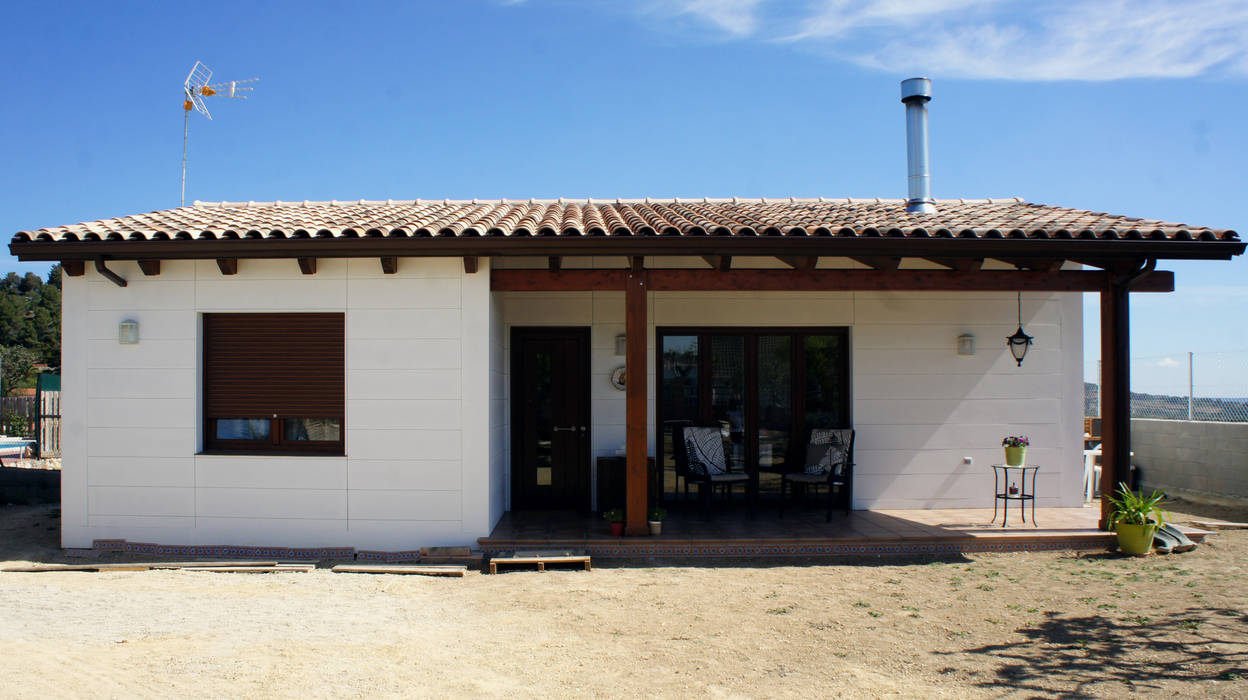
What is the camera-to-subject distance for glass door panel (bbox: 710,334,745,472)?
834cm

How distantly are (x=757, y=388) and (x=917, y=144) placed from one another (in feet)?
12.1

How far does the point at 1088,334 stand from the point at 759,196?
13.8ft

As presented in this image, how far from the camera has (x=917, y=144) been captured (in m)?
9.14

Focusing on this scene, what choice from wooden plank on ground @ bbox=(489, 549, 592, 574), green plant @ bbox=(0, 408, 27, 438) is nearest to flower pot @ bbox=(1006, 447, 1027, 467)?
wooden plank on ground @ bbox=(489, 549, 592, 574)

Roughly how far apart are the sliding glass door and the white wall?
2.46 meters

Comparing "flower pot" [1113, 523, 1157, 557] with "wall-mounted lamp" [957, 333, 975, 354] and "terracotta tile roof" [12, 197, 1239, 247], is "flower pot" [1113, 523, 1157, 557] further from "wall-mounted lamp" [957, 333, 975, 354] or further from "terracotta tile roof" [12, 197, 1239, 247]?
"terracotta tile roof" [12, 197, 1239, 247]

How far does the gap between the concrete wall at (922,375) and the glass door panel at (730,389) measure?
Answer: 296 mm

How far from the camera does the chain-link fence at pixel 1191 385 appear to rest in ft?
33.1

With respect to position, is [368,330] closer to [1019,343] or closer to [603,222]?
[603,222]

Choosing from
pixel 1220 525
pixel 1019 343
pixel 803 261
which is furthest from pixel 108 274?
pixel 1220 525

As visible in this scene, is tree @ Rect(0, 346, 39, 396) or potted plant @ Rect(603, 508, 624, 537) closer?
potted plant @ Rect(603, 508, 624, 537)

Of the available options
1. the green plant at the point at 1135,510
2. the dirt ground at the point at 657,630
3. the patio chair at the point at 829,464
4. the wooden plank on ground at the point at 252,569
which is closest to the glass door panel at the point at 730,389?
the patio chair at the point at 829,464

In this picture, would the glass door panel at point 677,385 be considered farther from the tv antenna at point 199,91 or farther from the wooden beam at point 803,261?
the tv antenna at point 199,91

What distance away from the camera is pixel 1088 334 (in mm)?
8352
